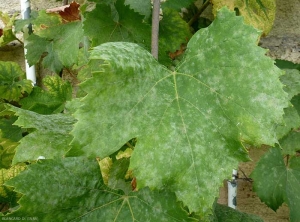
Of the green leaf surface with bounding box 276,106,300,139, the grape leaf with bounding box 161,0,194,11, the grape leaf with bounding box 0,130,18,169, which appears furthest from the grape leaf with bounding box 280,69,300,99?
the grape leaf with bounding box 0,130,18,169

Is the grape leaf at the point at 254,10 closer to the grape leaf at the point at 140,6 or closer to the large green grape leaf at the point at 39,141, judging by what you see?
the grape leaf at the point at 140,6

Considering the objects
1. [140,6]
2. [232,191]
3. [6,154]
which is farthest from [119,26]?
[232,191]

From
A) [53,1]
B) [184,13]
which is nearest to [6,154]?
[53,1]

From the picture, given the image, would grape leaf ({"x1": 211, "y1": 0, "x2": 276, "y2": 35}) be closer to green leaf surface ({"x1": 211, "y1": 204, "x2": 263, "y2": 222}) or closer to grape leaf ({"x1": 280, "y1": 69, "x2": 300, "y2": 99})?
grape leaf ({"x1": 280, "y1": 69, "x2": 300, "y2": 99})

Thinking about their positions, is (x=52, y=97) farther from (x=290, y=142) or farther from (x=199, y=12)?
(x=290, y=142)

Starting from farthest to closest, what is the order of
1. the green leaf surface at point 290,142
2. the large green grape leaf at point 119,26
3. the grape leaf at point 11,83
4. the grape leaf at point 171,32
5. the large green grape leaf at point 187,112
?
the grape leaf at point 11,83 < the green leaf surface at point 290,142 < the grape leaf at point 171,32 < the large green grape leaf at point 119,26 < the large green grape leaf at point 187,112

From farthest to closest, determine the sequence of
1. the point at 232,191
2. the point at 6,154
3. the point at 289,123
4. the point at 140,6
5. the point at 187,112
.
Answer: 1. the point at 232,191
2. the point at 6,154
3. the point at 289,123
4. the point at 140,6
5. the point at 187,112

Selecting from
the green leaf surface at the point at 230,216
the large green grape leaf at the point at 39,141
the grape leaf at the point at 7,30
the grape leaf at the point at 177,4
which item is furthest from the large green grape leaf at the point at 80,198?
the grape leaf at the point at 7,30
